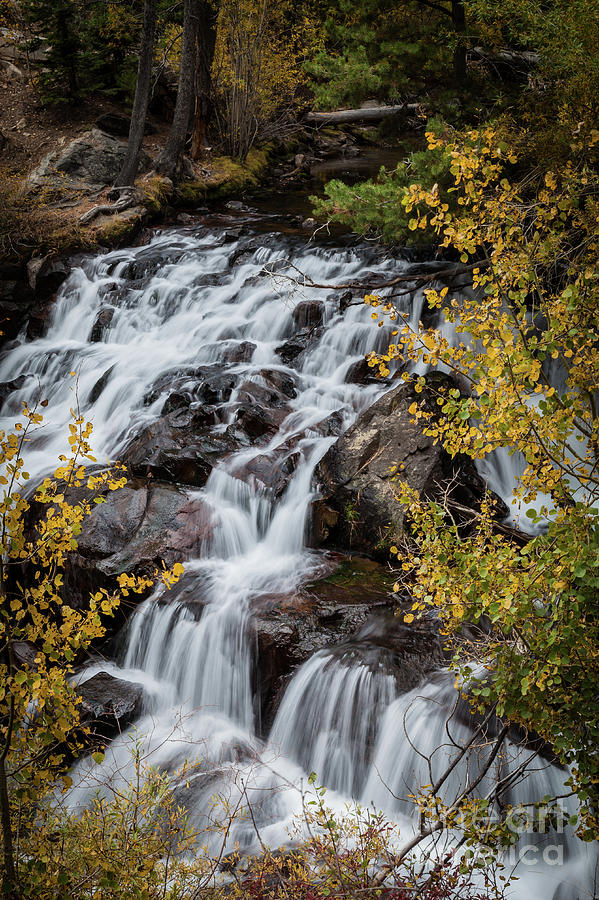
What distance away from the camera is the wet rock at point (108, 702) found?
614cm

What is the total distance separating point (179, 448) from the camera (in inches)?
350

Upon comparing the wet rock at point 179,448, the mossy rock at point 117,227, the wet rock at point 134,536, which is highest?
the mossy rock at point 117,227

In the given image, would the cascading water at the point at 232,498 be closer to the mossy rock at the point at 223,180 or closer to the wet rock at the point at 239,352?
the wet rock at the point at 239,352

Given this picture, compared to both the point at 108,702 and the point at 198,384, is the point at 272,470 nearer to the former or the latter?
the point at 198,384

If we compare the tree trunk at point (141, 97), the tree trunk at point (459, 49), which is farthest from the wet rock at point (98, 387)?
the tree trunk at point (459, 49)

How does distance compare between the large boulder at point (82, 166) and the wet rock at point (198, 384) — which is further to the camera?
the large boulder at point (82, 166)

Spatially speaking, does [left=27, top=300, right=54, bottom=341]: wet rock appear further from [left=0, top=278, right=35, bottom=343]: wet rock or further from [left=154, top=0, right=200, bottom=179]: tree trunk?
[left=154, top=0, right=200, bottom=179]: tree trunk

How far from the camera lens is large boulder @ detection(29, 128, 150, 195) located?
15269 mm

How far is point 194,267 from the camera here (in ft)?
42.9

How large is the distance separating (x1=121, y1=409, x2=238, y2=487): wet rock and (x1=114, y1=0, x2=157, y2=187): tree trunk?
26.6 feet

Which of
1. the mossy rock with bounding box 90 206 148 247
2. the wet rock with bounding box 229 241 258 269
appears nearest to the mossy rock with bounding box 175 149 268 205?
the mossy rock with bounding box 90 206 148 247

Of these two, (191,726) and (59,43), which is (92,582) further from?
(59,43)

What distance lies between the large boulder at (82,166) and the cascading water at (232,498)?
2.60 meters

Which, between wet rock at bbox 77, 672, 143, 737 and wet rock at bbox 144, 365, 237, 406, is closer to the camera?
wet rock at bbox 77, 672, 143, 737
